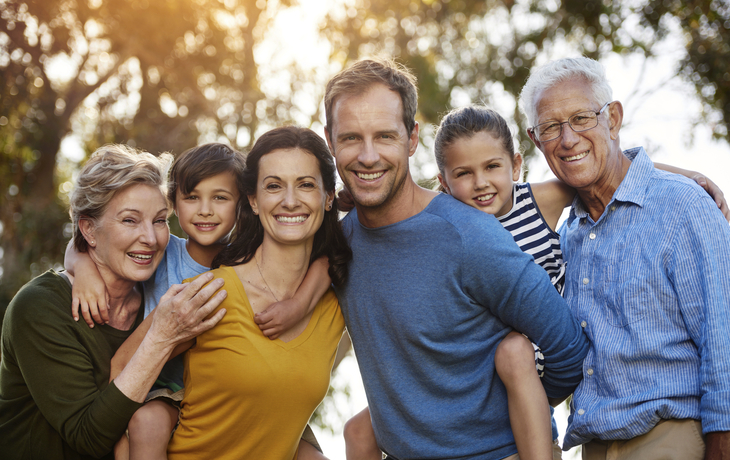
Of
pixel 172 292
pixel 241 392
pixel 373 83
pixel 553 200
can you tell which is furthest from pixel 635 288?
pixel 172 292

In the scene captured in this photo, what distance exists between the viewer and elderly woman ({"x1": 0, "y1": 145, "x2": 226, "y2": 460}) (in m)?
2.68

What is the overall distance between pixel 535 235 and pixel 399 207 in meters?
0.86

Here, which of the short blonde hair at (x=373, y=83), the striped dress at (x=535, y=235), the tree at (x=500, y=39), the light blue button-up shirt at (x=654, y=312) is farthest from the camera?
the tree at (x=500, y=39)

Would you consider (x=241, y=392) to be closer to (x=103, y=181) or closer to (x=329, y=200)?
(x=329, y=200)

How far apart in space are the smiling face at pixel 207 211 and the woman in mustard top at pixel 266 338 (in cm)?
40

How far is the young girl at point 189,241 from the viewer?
2883mm

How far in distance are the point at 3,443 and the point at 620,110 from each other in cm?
345

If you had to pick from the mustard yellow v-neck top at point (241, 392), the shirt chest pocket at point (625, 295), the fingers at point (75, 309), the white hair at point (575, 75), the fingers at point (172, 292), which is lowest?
the mustard yellow v-neck top at point (241, 392)

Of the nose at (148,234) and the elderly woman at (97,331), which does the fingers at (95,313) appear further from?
the nose at (148,234)

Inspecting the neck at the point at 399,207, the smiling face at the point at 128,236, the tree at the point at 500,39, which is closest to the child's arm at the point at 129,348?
the smiling face at the point at 128,236

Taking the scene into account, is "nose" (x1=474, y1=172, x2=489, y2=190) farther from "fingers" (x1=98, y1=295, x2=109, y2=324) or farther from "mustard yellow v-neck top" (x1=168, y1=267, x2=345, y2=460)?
"fingers" (x1=98, y1=295, x2=109, y2=324)

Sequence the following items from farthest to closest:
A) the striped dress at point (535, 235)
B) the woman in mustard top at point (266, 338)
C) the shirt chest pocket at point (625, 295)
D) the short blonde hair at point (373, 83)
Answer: the striped dress at point (535, 235) → the short blonde hair at point (373, 83) → the woman in mustard top at point (266, 338) → the shirt chest pocket at point (625, 295)

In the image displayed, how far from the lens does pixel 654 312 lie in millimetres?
2455

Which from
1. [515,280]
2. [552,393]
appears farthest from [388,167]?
[552,393]
